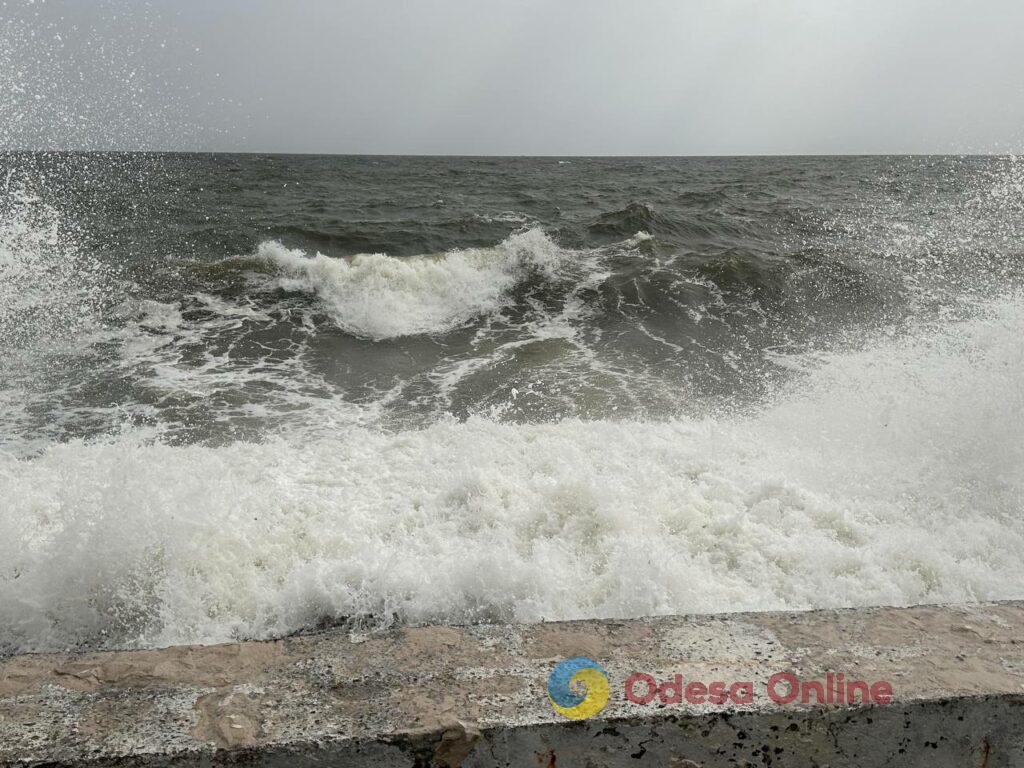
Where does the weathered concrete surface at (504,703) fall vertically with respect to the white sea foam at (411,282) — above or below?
below

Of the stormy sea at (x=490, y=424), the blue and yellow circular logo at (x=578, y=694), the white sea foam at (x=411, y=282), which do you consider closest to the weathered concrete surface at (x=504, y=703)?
the blue and yellow circular logo at (x=578, y=694)

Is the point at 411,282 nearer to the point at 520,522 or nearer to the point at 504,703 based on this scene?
the point at 520,522

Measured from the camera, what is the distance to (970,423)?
4.54m

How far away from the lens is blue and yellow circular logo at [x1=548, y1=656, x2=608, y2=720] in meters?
1.53

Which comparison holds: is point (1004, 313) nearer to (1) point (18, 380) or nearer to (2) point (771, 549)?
(2) point (771, 549)

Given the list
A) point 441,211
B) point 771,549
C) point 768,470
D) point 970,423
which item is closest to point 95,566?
point 771,549

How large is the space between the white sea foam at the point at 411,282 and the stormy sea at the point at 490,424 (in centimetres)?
6

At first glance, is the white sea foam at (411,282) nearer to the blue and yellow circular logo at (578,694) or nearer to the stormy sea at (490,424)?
the stormy sea at (490,424)

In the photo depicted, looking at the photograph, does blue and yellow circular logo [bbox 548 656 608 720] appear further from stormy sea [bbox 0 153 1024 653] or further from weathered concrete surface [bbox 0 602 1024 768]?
stormy sea [bbox 0 153 1024 653]

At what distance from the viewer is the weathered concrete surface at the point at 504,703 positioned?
1.47 meters

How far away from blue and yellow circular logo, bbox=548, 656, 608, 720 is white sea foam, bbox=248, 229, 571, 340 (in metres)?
7.80

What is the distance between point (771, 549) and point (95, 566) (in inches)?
128

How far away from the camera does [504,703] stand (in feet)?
5.15

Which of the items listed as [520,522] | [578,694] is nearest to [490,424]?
[520,522]
